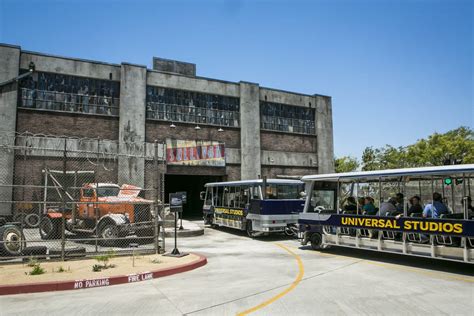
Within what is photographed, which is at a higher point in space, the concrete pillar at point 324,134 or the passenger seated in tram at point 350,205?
the concrete pillar at point 324,134

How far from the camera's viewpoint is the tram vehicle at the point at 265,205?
16922 mm

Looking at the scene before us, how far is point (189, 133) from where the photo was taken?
100ft

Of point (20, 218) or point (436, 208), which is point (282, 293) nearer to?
point (436, 208)

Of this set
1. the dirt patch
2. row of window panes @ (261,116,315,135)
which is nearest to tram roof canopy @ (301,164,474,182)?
the dirt patch

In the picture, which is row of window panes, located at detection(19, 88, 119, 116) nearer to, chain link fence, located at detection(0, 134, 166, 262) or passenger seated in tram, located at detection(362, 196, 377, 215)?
chain link fence, located at detection(0, 134, 166, 262)

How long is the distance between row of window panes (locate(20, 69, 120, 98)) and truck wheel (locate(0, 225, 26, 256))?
56.6 ft

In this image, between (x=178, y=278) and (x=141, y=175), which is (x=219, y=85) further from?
(x=178, y=278)

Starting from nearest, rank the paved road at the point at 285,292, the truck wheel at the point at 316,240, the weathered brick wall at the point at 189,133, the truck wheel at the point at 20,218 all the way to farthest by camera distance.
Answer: the paved road at the point at 285,292 < the truck wheel at the point at 20,218 < the truck wheel at the point at 316,240 < the weathered brick wall at the point at 189,133

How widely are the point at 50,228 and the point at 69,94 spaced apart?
555 inches

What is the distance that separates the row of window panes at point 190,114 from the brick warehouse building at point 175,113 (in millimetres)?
80

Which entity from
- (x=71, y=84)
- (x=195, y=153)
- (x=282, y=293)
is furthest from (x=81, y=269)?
(x=195, y=153)

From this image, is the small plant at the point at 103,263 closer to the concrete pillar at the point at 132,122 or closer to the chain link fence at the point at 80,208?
the chain link fence at the point at 80,208

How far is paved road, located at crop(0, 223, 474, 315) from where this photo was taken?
21.0 feet

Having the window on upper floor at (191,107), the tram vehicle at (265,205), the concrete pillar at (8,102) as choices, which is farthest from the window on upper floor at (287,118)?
the concrete pillar at (8,102)
